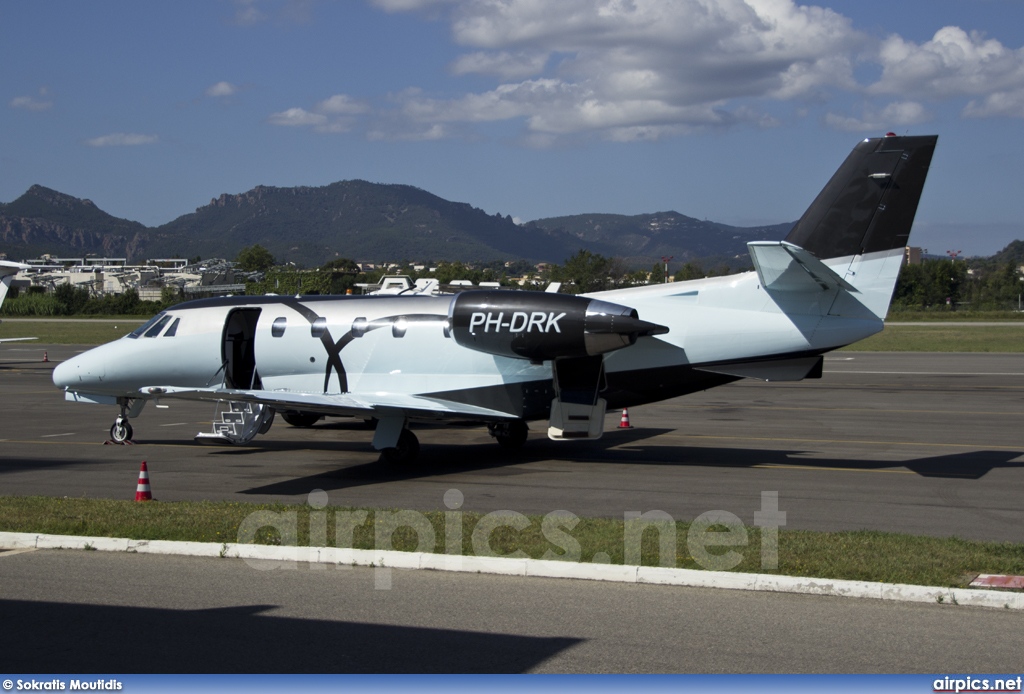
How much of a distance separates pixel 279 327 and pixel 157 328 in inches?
119

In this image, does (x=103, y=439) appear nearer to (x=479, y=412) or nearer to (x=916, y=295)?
(x=479, y=412)

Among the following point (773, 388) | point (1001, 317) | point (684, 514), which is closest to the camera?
point (684, 514)

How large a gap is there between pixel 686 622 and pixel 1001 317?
85.9 metres

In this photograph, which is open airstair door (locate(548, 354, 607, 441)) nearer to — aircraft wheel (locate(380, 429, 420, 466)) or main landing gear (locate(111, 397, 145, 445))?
aircraft wheel (locate(380, 429, 420, 466))

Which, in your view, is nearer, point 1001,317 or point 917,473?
point 917,473

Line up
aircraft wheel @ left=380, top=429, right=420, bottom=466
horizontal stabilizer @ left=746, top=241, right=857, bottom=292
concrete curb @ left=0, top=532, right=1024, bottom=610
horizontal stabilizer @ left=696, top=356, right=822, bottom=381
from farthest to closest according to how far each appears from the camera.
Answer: aircraft wheel @ left=380, top=429, right=420, bottom=466 < horizontal stabilizer @ left=696, top=356, right=822, bottom=381 < horizontal stabilizer @ left=746, top=241, right=857, bottom=292 < concrete curb @ left=0, top=532, right=1024, bottom=610

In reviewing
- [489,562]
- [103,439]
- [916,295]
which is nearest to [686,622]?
[489,562]

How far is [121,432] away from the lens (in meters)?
20.0

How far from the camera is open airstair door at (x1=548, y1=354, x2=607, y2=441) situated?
16.5 meters

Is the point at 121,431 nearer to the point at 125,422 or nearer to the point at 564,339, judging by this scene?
the point at 125,422

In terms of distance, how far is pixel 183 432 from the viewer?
22203 millimetres

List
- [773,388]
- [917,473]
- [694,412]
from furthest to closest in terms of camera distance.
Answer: [773,388], [694,412], [917,473]

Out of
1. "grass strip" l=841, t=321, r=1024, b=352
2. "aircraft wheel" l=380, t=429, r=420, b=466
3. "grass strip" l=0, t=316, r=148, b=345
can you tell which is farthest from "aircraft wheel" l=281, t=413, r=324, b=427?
"grass strip" l=0, t=316, r=148, b=345

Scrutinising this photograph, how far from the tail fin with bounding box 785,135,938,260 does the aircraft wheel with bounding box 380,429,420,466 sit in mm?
7620
